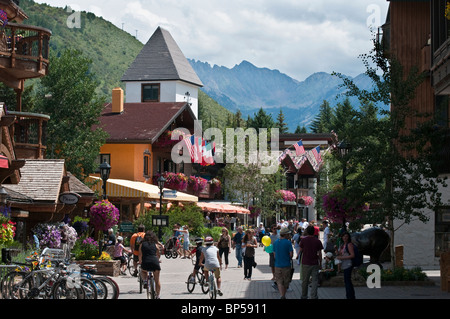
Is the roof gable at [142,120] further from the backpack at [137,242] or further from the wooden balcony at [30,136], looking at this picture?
the backpack at [137,242]

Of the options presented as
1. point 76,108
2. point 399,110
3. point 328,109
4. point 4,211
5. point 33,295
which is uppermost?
point 328,109

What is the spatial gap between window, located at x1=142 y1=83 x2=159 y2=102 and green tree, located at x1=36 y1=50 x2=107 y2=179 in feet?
144

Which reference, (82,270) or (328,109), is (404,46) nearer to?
(82,270)

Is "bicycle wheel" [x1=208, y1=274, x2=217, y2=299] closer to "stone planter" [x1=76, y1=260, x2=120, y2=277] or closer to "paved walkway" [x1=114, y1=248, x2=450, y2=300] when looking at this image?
"paved walkway" [x1=114, y1=248, x2=450, y2=300]

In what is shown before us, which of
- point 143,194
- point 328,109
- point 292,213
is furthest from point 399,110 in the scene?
point 328,109

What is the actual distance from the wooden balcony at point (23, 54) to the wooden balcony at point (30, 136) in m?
1.75

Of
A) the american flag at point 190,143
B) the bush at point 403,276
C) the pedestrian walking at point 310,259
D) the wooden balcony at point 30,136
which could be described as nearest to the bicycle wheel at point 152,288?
the pedestrian walking at point 310,259

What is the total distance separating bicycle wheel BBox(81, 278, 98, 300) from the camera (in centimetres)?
1535

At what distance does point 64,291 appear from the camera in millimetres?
15508

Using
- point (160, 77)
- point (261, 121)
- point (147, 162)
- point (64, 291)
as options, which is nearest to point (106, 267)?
point (64, 291)

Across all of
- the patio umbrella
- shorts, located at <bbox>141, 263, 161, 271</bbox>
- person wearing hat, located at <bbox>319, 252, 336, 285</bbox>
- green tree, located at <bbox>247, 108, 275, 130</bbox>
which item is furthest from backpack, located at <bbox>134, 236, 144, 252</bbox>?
green tree, located at <bbox>247, 108, 275, 130</bbox>
